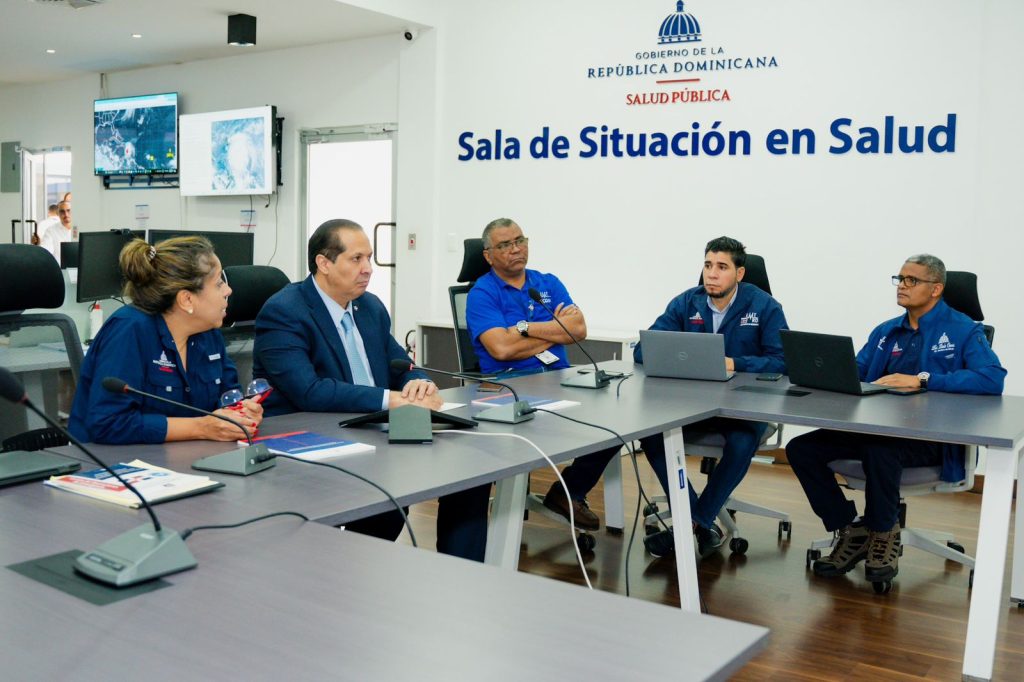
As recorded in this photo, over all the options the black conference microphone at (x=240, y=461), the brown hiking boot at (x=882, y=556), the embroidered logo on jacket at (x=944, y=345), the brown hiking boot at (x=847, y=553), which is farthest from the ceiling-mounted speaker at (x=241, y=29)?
the black conference microphone at (x=240, y=461)

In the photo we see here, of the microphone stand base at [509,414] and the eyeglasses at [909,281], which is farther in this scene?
the eyeglasses at [909,281]

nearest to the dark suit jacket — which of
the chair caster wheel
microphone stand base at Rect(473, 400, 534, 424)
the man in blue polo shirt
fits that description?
microphone stand base at Rect(473, 400, 534, 424)

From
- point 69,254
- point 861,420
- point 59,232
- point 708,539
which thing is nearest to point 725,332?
point 708,539

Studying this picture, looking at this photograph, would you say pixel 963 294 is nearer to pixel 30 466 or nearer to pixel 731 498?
pixel 731 498

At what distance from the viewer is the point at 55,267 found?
9.39 feet

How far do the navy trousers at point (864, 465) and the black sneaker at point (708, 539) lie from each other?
448 millimetres

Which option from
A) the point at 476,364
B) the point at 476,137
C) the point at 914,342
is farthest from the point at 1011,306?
the point at 476,137

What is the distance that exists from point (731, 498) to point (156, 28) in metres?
5.89

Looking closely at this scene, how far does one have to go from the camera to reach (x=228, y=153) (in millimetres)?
8516

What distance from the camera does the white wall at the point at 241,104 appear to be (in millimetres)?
7645

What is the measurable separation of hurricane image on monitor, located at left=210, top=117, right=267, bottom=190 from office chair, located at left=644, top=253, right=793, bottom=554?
16.4 feet

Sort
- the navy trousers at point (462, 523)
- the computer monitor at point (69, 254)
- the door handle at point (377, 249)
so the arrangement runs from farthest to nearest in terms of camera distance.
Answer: the door handle at point (377, 249)
the computer monitor at point (69, 254)
the navy trousers at point (462, 523)

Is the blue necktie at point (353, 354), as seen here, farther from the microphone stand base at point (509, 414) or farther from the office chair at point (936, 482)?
the office chair at point (936, 482)

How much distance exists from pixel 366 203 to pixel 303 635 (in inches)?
272
